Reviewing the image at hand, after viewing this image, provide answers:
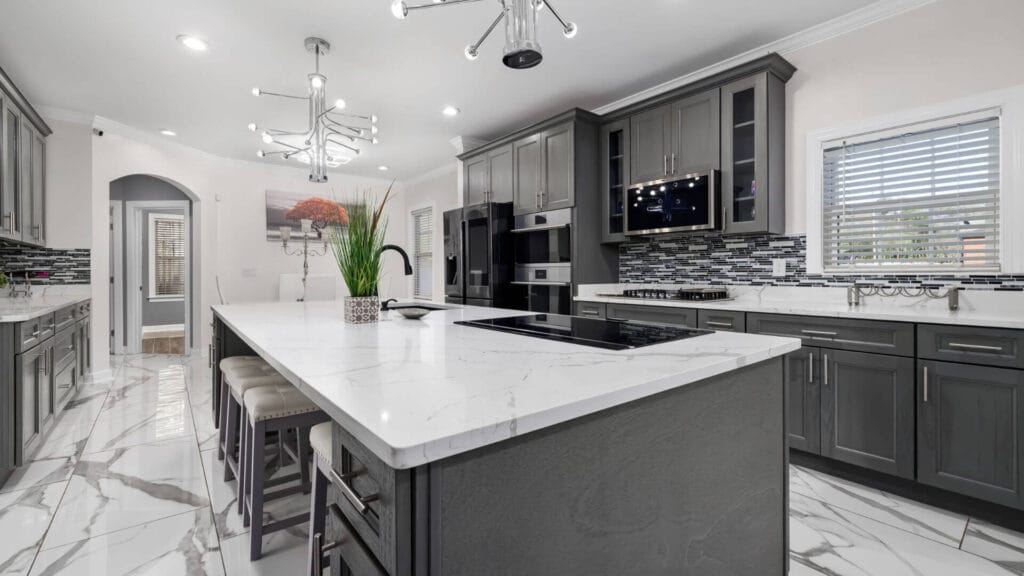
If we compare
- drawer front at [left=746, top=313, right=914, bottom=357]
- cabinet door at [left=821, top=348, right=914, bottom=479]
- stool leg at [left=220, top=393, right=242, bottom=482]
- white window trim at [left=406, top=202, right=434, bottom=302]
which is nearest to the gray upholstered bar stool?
stool leg at [left=220, top=393, right=242, bottom=482]

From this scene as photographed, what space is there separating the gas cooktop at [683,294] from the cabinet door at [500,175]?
5.25ft

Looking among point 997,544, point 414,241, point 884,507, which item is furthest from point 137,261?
point 997,544

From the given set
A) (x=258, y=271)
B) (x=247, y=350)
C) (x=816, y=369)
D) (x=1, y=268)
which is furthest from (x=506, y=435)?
(x=258, y=271)

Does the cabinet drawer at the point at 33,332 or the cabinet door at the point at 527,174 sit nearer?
the cabinet drawer at the point at 33,332

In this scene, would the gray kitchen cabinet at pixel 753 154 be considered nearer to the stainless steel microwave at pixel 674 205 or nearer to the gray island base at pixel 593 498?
the stainless steel microwave at pixel 674 205

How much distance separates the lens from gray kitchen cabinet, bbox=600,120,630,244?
3.77m

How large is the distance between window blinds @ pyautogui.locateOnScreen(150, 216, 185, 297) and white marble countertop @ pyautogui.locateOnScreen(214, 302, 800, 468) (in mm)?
6629

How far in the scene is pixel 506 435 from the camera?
64cm

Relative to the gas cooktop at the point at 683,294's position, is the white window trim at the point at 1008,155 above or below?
above

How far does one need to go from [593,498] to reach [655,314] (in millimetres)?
2398

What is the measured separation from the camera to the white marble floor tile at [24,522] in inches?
66.0

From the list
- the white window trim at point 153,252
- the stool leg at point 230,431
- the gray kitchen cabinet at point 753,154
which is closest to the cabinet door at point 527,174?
the gray kitchen cabinet at point 753,154

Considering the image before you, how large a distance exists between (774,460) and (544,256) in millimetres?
2946

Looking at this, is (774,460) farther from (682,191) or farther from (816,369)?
(682,191)
